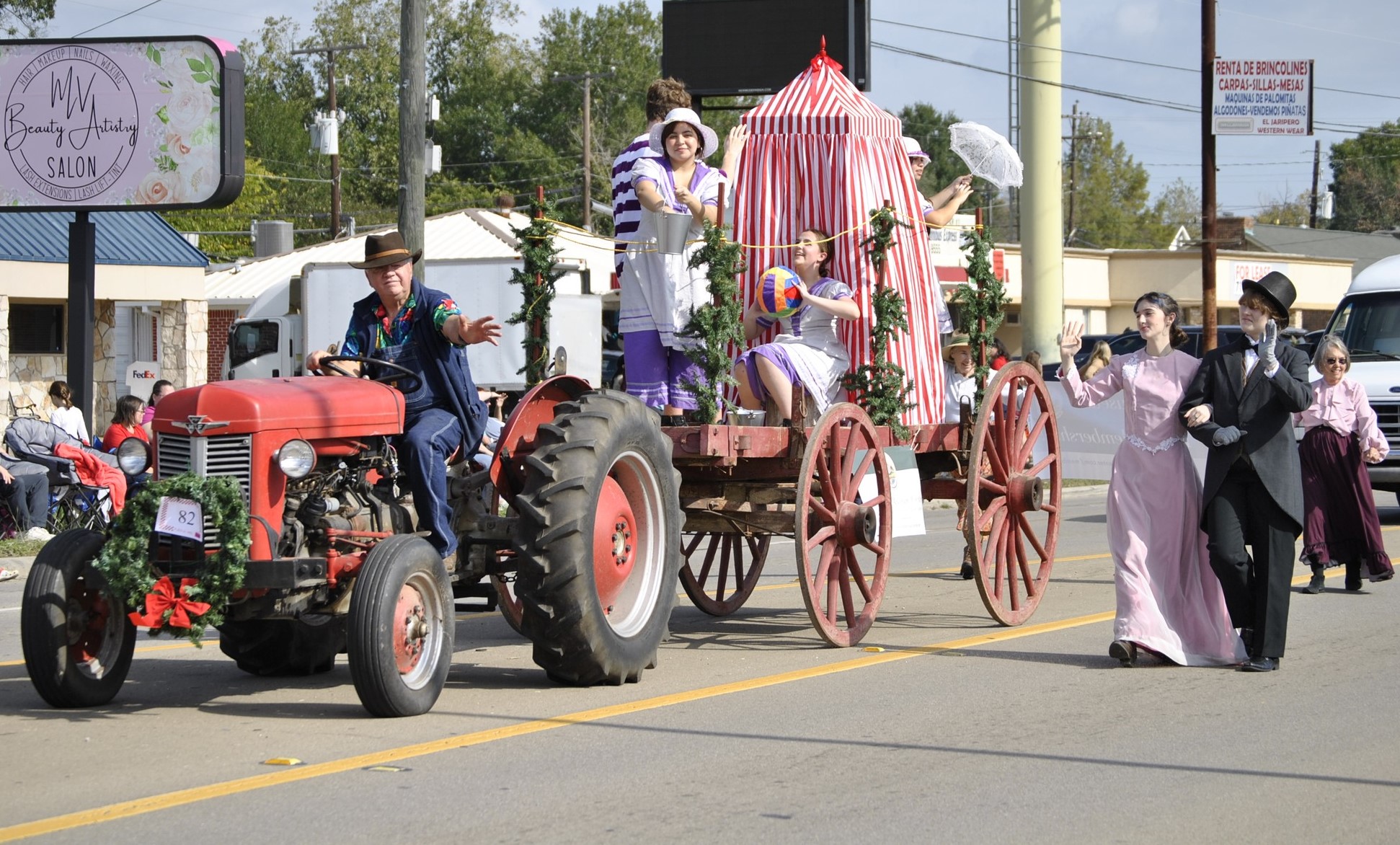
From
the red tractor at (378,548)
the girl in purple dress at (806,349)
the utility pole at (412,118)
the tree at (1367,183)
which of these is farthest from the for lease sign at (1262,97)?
the tree at (1367,183)

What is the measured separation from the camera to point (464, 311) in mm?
30375

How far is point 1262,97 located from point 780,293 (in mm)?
21854

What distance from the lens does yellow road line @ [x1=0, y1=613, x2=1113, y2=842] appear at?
5.53 metres

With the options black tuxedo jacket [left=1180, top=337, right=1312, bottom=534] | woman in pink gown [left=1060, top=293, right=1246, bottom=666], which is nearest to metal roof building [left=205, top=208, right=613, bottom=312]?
woman in pink gown [left=1060, top=293, right=1246, bottom=666]

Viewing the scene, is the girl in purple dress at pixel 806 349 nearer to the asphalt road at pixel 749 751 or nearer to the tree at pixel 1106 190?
the asphalt road at pixel 749 751

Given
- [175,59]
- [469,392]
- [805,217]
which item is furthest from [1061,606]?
[175,59]

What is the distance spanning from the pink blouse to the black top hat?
14.2 ft

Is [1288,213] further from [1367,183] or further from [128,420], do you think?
[128,420]

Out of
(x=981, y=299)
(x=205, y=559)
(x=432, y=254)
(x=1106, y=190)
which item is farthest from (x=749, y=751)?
(x=1106, y=190)

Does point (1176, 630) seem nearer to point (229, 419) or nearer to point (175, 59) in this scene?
point (229, 419)

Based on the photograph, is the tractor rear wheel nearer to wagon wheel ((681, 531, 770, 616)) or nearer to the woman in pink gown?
wagon wheel ((681, 531, 770, 616))

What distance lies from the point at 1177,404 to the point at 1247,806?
11.3 ft

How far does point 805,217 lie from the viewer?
1072cm

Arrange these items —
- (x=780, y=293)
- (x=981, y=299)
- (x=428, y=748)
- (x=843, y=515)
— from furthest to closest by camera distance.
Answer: (x=981, y=299) < (x=780, y=293) < (x=843, y=515) < (x=428, y=748)
